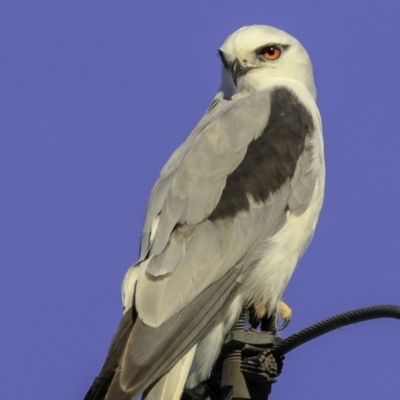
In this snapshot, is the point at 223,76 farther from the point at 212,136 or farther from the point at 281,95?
the point at 212,136

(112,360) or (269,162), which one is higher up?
(269,162)

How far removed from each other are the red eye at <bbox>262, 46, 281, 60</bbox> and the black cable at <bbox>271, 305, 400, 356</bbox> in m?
2.94

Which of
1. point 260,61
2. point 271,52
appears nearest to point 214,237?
point 260,61

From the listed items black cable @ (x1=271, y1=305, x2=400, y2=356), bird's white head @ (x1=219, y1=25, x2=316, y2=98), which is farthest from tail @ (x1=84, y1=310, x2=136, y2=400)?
bird's white head @ (x1=219, y1=25, x2=316, y2=98)

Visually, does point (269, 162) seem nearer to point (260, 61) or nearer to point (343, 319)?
point (260, 61)

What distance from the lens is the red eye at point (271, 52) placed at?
686cm

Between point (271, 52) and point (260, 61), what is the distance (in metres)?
0.12

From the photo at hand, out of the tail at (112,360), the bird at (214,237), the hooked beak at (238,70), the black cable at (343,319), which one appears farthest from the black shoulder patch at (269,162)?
the black cable at (343,319)

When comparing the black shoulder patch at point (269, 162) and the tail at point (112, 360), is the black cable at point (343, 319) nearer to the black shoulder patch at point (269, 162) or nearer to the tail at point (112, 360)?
the tail at point (112, 360)

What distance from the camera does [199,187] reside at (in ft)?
17.8

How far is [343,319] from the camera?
403cm

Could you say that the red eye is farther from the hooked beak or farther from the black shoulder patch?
the black shoulder patch

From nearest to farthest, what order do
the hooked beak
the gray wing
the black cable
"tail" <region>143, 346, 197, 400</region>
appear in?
the black cable, "tail" <region>143, 346, 197, 400</region>, the gray wing, the hooked beak

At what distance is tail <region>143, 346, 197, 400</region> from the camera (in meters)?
4.69
